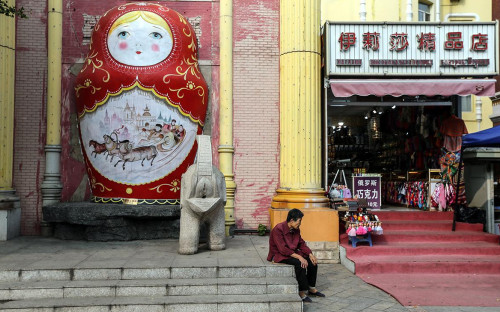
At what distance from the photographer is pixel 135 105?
9.23 metres

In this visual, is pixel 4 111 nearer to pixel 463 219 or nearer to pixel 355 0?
pixel 463 219

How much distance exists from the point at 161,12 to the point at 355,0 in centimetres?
931

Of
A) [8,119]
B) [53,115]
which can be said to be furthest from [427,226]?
[8,119]

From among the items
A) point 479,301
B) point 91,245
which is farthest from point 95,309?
point 479,301

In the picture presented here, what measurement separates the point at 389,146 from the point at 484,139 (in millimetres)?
4843

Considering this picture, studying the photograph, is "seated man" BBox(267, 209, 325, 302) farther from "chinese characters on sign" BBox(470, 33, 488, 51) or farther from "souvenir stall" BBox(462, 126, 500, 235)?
"chinese characters on sign" BBox(470, 33, 488, 51)

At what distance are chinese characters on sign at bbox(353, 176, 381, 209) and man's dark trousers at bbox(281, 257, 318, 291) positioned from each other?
4.85m

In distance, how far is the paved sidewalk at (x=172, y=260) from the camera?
19.8ft

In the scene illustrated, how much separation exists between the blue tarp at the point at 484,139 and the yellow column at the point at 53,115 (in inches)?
354

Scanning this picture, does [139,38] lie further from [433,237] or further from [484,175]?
[484,175]

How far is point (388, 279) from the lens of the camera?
23.9 ft

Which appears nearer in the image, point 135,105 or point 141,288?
point 141,288

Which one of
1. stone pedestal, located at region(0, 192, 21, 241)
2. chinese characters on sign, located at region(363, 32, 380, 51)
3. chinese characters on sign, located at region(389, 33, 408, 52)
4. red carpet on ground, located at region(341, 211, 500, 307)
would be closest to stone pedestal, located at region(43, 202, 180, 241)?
stone pedestal, located at region(0, 192, 21, 241)

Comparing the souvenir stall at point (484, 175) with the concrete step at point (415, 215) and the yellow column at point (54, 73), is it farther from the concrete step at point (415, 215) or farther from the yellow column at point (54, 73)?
the yellow column at point (54, 73)
